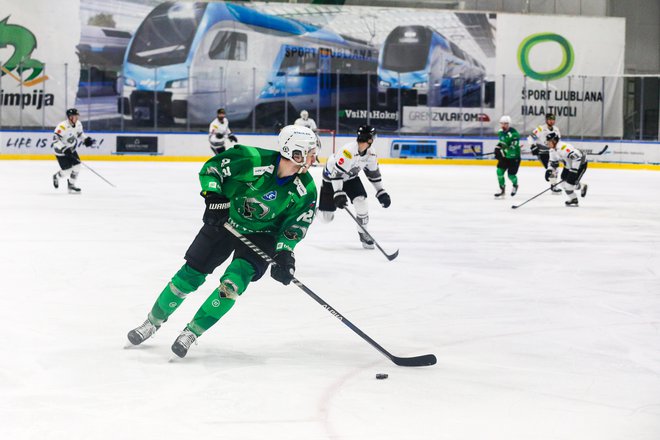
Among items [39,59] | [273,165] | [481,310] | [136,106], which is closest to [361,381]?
[273,165]

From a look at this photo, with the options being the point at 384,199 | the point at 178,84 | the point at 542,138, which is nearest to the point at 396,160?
the point at 178,84

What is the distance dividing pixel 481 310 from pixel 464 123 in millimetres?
19106

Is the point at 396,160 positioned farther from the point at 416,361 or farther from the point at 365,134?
the point at 416,361

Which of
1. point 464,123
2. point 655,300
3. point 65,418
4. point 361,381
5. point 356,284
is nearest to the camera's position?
point 65,418

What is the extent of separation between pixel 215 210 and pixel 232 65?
66.9 feet

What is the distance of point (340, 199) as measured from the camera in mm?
7660

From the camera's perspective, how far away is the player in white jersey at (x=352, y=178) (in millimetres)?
7699

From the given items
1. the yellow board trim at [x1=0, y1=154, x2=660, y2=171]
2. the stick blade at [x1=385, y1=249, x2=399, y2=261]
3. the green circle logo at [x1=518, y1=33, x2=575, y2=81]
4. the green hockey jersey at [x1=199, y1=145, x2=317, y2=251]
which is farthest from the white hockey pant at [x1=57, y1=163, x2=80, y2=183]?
the green circle logo at [x1=518, y1=33, x2=575, y2=81]

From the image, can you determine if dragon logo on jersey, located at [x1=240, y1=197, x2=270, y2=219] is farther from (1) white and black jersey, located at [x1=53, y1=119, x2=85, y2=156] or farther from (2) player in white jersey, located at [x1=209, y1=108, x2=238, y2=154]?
(2) player in white jersey, located at [x1=209, y1=108, x2=238, y2=154]

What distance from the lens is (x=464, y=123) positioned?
2377 centimetres

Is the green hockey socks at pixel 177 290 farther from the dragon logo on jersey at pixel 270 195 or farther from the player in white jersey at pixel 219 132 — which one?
the player in white jersey at pixel 219 132

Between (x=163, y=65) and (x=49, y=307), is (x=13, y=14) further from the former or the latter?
(x=49, y=307)

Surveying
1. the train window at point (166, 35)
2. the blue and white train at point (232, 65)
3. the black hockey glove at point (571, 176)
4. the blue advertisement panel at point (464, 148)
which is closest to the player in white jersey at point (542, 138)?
the black hockey glove at point (571, 176)

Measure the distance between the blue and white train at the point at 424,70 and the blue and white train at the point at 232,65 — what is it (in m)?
0.54
